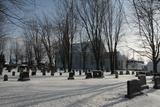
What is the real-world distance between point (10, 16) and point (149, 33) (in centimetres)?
2562

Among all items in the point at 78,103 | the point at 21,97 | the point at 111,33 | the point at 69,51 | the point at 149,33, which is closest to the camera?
the point at 78,103

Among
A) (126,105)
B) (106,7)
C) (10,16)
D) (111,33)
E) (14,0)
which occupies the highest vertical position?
(106,7)

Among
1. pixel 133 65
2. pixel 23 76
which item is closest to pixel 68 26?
pixel 23 76

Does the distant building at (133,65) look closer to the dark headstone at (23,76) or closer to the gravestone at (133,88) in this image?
the dark headstone at (23,76)

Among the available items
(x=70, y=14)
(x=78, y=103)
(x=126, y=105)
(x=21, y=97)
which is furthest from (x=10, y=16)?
(x=70, y=14)

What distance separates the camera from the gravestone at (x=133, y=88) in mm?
12297

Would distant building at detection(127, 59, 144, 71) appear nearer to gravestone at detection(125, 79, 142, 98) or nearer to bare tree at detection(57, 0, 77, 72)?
bare tree at detection(57, 0, 77, 72)

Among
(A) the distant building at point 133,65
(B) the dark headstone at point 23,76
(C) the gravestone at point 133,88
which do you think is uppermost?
(A) the distant building at point 133,65

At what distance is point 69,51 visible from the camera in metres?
48.9

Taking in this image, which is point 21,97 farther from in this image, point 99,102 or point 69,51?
point 69,51

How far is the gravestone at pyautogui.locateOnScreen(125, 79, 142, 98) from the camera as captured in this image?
1230 cm

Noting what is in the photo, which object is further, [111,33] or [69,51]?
[69,51]

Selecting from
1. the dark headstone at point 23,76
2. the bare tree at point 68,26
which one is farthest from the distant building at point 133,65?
the dark headstone at point 23,76

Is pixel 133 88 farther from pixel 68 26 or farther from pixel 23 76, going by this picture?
pixel 68 26
